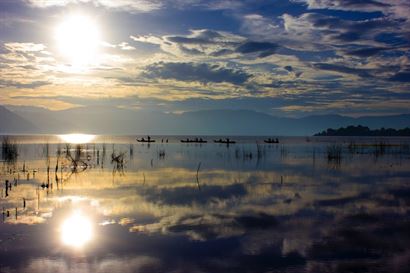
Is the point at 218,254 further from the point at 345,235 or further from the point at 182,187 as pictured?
the point at 182,187

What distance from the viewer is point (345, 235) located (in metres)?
11.8

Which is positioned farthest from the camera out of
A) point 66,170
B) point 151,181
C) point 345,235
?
point 66,170

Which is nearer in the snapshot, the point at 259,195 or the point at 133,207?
the point at 133,207

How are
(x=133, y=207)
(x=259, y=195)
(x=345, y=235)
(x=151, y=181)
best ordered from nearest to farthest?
(x=345, y=235)
(x=133, y=207)
(x=259, y=195)
(x=151, y=181)

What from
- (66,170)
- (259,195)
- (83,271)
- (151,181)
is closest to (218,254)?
(83,271)

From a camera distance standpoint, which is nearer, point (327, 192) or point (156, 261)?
point (156, 261)

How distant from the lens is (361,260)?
31.5 feet

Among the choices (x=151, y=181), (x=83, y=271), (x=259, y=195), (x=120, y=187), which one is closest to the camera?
(x=83, y=271)

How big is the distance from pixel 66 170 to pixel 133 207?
56.2 ft

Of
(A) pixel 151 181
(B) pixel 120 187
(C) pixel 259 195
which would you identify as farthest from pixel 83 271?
(A) pixel 151 181

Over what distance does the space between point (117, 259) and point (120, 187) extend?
1247 centimetres

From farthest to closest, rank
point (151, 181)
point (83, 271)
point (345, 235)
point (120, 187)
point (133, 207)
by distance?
point (151, 181) < point (120, 187) < point (133, 207) < point (345, 235) < point (83, 271)

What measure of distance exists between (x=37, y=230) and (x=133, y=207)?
4.31 m

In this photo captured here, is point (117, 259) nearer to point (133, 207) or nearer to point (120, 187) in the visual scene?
point (133, 207)
